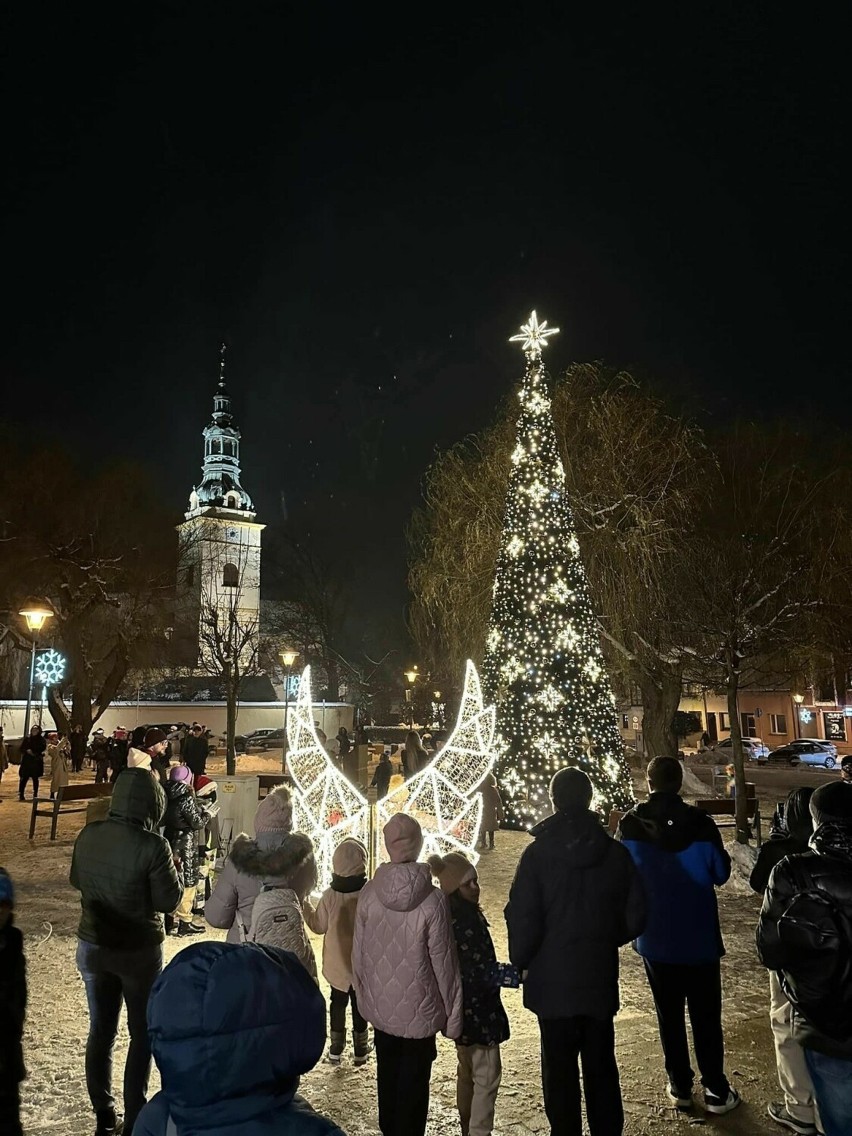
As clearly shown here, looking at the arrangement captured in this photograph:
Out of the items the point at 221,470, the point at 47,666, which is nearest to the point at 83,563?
the point at 47,666

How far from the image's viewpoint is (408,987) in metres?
3.39

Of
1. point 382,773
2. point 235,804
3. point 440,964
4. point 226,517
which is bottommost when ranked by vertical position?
point 382,773

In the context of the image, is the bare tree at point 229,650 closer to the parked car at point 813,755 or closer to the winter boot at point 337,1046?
the winter boot at point 337,1046

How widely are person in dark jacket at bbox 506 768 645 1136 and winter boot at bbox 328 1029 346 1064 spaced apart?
1812mm

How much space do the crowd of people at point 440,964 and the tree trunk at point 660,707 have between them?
49.4 feet

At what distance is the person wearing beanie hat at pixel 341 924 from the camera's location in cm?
454

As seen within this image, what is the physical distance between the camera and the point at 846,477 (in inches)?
683

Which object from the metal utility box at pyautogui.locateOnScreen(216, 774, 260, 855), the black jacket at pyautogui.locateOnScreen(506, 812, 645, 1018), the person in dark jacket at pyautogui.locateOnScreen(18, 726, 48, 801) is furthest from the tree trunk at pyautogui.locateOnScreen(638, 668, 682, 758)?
the black jacket at pyautogui.locateOnScreen(506, 812, 645, 1018)

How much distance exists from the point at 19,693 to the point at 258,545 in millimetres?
29264

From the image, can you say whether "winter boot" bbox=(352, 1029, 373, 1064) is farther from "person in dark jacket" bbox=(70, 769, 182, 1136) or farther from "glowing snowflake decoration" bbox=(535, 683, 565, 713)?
"glowing snowflake decoration" bbox=(535, 683, 565, 713)

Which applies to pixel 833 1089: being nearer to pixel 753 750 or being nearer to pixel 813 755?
pixel 813 755

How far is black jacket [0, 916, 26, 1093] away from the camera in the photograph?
2.80 meters

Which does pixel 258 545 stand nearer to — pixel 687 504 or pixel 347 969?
pixel 687 504

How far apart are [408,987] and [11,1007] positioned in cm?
160
